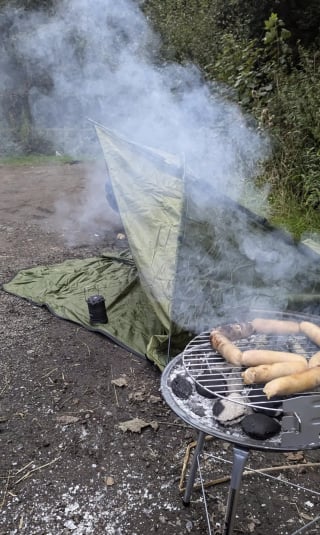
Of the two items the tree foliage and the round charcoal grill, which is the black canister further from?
the tree foliage

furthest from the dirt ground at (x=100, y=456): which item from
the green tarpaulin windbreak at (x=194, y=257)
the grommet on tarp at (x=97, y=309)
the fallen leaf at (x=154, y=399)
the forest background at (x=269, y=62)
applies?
the forest background at (x=269, y=62)

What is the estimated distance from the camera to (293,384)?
5.10 ft

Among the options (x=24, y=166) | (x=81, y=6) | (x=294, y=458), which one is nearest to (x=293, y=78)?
(x=81, y=6)

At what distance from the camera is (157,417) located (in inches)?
104

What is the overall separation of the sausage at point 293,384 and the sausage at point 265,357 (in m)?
0.14

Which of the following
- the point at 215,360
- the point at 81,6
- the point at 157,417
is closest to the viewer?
the point at 215,360

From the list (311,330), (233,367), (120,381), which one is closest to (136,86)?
(120,381)

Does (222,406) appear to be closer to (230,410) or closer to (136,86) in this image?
(230,410)

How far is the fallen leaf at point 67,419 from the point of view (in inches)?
102

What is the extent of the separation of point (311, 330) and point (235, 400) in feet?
1.90

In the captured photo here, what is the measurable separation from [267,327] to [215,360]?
322mm

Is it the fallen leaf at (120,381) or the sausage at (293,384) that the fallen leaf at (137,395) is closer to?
the fallen leaf at (120,381)

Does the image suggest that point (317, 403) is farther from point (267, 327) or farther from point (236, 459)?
point (267, 327)

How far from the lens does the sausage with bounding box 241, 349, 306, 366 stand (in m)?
1.74
